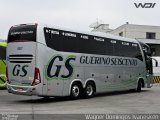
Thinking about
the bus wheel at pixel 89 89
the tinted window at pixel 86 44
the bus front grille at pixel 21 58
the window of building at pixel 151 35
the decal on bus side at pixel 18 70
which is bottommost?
the bus wheel at pixel 89 89

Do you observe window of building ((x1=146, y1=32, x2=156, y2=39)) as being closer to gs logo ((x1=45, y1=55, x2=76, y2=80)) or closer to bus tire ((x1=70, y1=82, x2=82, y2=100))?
bus tire ((x1=70, y1=82, x2=82, y2=100))

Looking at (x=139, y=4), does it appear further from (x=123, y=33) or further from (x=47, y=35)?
(x=123, y=33)

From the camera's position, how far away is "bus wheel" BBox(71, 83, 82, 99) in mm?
19144

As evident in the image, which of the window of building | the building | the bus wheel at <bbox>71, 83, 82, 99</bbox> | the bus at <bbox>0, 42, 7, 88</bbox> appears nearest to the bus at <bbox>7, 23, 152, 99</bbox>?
the bus wheel at <bbox>71, 83, 82, 99</bbox>

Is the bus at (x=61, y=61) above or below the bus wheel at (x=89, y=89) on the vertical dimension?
above

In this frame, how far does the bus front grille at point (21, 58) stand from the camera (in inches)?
682

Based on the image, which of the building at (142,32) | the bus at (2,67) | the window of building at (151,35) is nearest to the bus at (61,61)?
the bus at (2,67)

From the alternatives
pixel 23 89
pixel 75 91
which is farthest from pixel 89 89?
pixel 23 89

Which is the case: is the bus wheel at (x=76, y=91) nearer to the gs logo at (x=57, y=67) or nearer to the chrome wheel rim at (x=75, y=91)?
the chrome wheel rim at (x=75, y=91)

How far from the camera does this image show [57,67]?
59.5ft

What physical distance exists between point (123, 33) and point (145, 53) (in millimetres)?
44382

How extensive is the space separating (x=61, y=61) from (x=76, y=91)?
190 centimetres

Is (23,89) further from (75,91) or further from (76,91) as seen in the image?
(76,91)

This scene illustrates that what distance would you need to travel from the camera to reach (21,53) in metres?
17.6
